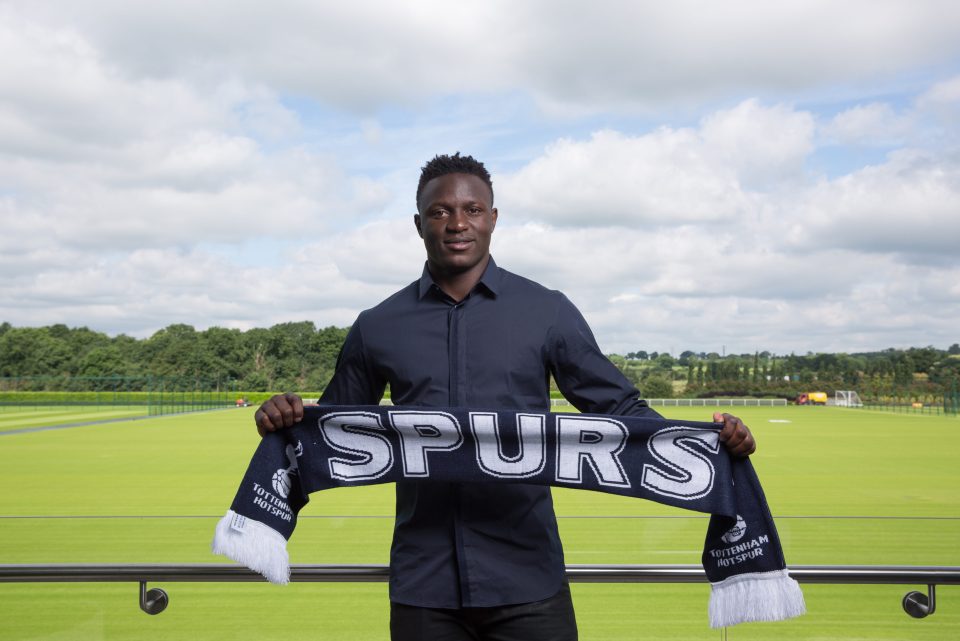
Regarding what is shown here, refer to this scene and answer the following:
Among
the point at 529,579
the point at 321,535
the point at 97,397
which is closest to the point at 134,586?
the point at 321,535

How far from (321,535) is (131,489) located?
1366 cm

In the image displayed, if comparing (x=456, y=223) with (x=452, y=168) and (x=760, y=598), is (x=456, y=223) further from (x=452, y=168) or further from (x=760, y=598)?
(x=760, y=598)

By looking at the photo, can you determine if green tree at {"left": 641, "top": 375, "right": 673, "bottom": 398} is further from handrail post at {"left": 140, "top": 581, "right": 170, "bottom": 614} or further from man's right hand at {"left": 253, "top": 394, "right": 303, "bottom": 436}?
man's right hand at {"left": 253, "top": 394, "right": 303, "bottom": 436}

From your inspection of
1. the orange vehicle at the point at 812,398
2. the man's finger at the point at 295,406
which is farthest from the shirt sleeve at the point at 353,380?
the orange vehicle at the point at 812,398

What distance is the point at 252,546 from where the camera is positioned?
2.15 m

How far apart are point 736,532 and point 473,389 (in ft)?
2.51

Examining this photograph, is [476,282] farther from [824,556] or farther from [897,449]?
[897,449]

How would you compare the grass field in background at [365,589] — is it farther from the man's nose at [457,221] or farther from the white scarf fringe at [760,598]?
the man's nose at [457,221]

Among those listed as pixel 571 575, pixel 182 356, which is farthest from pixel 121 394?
pixel 571 575

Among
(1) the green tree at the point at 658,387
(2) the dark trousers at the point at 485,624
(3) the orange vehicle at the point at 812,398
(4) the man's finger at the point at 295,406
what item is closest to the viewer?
(2) the dark trousers at the point at 485,624

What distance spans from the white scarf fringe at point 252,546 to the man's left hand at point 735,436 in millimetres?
1119

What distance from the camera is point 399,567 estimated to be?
2078 mm

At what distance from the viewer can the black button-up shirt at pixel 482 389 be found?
2.03 metres

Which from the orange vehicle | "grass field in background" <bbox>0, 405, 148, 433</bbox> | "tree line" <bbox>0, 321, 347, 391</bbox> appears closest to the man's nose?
"grass field in background" <bbox>0, 405, 148, 433</bbox>
